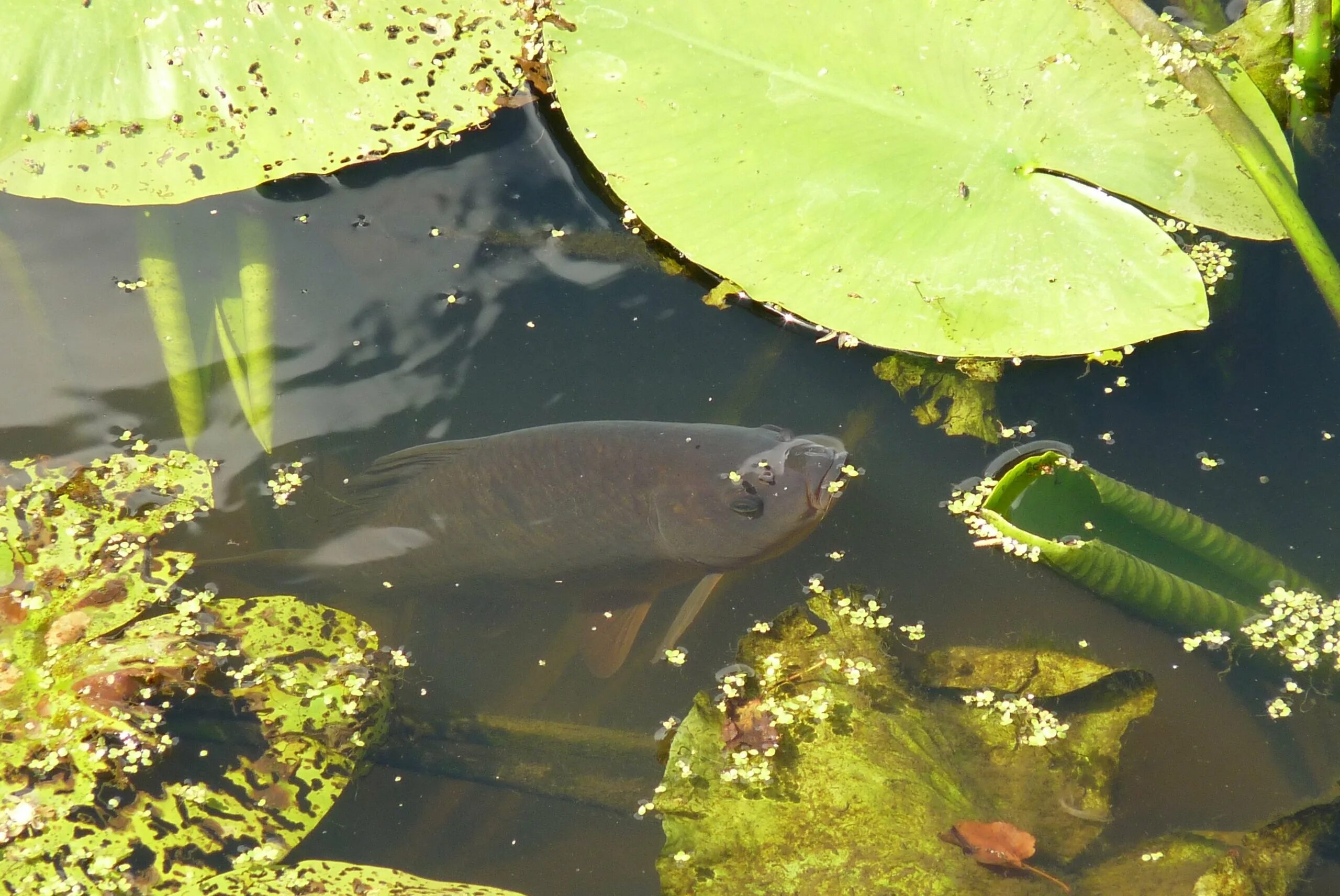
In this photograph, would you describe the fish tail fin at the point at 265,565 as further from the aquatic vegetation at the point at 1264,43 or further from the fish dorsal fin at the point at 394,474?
the aquatic vegetation at the point at 1264,43

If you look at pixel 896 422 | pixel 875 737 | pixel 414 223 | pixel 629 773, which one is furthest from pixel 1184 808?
pixel 414 223

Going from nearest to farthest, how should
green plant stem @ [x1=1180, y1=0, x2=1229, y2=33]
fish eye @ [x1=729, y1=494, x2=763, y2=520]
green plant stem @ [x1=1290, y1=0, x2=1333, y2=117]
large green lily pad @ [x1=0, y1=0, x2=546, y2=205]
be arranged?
1. large green lily pad @ [x1=0, y1=0, x2=546, y2=205]
2. green plant stem @ [x1=1290, y1=0, x2=1333, y2=117]
3. green plant stem @ [x1=1180, y1=0, x2=1229, y2=33]
4. fish eye @ [x1=729, y1=494, x2=763, y2=520]

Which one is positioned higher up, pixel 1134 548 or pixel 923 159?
pixel 923 159

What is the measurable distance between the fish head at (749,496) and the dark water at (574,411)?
0.20 ft

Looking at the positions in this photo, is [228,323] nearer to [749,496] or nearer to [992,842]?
[749,496]

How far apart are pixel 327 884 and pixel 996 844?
61.1 inches

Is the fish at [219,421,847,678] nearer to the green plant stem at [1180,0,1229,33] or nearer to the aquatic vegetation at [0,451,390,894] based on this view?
the aquatic vegetation at [0,451,390,894]

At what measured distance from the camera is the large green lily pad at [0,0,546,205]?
2.14 meters

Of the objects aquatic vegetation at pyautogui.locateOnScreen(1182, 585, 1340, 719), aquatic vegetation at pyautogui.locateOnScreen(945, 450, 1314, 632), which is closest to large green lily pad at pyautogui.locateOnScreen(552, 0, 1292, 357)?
aquatic vegetation at pyautogui.locateOnScreen(945, 450, 1314, 632)

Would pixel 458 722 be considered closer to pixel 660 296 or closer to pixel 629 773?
pixel 629 773

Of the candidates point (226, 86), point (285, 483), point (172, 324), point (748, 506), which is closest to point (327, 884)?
point (285, 483)

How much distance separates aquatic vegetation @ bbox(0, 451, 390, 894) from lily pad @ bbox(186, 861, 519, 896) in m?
0.05

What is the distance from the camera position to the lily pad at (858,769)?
82.4 inches

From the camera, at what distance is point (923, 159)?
7.01 feet
